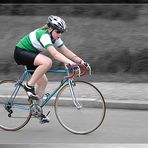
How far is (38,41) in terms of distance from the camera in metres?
7.39

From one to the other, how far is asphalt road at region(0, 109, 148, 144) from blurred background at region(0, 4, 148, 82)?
357cm

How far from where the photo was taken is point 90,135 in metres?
7.41

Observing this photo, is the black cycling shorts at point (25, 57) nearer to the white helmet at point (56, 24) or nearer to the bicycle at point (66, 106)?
the bicycle at point (66, 106)

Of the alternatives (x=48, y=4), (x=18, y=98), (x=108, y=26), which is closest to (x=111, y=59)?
(x=108, y=26)

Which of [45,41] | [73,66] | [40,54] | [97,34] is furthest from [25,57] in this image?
[97,34]

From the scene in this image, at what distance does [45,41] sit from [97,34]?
265 inches

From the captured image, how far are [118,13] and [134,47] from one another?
1.84 meters

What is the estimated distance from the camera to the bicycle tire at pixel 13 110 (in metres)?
7.74

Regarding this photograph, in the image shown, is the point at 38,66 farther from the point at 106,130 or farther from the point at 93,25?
the point at 93,25

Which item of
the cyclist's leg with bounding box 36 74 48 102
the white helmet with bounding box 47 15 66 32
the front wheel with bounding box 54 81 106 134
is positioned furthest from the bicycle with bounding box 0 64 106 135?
the white helmet with bounding box 47 15 66 32

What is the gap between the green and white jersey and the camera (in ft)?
23.8

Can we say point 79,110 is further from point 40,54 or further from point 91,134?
point 40,54

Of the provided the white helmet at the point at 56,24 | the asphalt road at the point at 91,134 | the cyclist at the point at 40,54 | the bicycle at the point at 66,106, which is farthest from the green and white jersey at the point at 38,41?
the asphalt road at the point at 91,134

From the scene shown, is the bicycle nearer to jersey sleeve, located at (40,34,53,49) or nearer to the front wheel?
the front wheel
